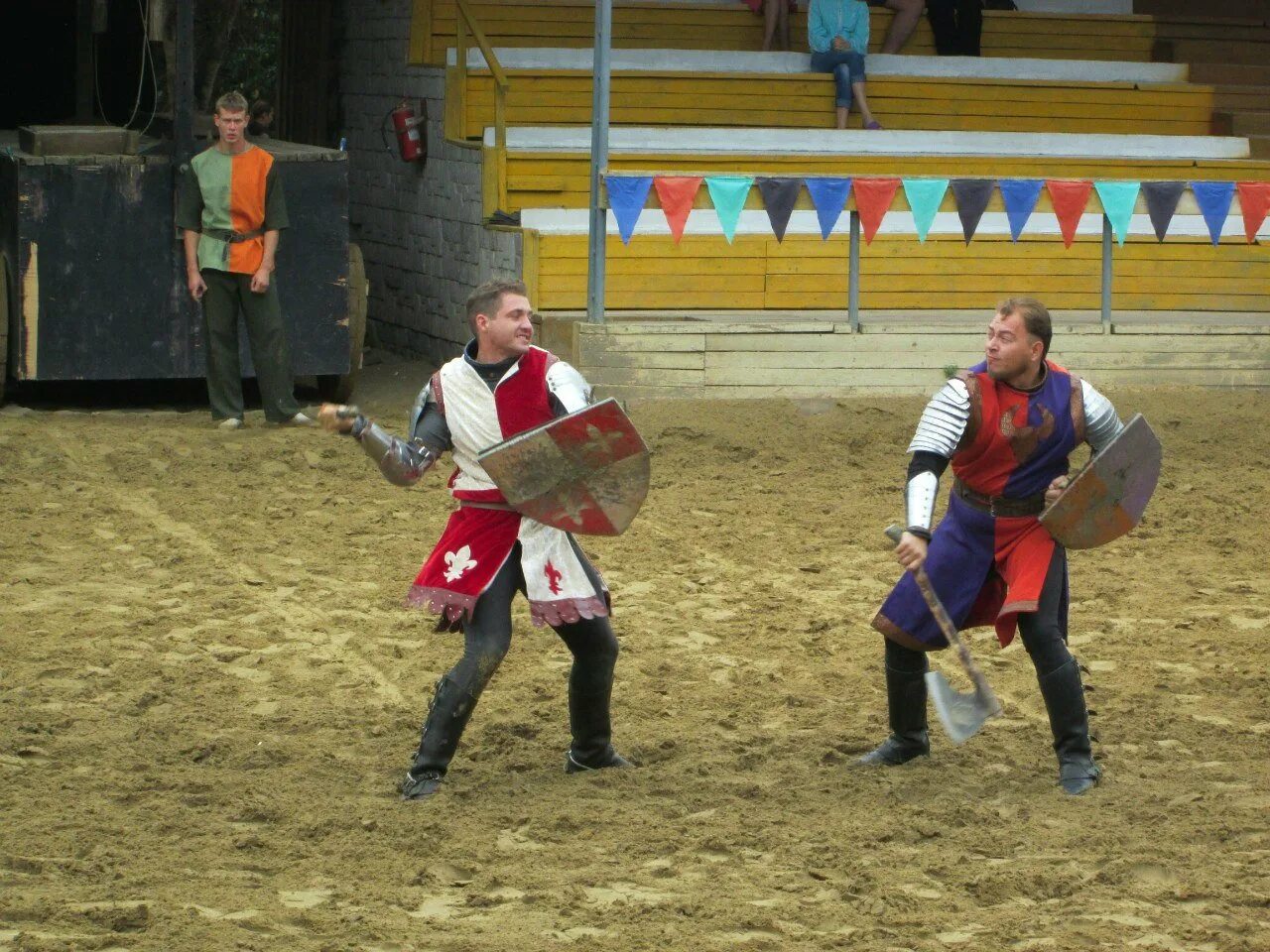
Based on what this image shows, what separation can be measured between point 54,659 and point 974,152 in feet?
30.4

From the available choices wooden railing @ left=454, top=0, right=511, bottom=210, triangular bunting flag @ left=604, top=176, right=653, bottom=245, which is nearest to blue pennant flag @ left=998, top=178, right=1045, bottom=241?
triangular bunting flag @ left=604, top=176, right=653, bottom=245

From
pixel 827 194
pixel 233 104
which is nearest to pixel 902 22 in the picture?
pixel 827 194

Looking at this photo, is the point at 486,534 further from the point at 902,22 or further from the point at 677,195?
the point at 902,22

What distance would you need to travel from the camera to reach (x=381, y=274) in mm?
15289

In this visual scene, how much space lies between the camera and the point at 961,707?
558 centimetres

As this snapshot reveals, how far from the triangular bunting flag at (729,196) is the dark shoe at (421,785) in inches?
260

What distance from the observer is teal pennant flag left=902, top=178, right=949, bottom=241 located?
11.7 m

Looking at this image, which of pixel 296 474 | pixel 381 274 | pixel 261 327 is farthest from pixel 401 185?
pixel 296 474

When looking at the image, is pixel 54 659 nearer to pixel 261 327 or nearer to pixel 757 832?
pixel 757 832

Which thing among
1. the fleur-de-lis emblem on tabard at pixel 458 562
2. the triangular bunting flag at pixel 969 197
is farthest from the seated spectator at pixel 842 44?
the fleur-de-lis emblem on tabard at pixel 458 562

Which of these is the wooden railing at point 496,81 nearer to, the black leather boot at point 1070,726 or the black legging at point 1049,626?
the black legging at point 1049,626

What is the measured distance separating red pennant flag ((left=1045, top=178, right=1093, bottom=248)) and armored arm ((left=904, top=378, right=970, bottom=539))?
6.77 m

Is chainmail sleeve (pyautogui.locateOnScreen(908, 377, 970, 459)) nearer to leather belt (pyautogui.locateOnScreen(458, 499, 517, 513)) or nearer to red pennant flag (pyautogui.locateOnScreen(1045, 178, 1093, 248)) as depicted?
leather belt (pyautogui.locateOnScreen(458, 499, 517, 513))

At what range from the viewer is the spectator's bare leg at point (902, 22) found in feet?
52.0
